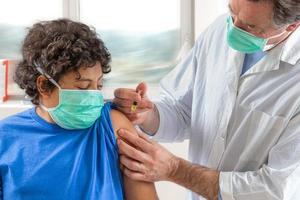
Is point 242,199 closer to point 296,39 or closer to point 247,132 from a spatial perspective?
point 247,132

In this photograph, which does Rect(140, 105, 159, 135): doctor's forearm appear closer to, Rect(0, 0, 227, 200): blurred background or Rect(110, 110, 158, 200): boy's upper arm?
Rect(110, 110, 158, 200): boy's upper arm

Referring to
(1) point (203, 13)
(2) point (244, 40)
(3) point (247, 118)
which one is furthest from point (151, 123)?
(1) point (203, 13)

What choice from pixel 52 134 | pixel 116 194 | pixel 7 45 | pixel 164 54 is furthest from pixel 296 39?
pixel 7 45

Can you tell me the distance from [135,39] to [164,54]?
0.24 m

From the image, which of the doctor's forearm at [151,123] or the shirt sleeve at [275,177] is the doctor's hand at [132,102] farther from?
the shirt sleeve at [275,177]

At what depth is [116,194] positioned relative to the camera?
1.21 m

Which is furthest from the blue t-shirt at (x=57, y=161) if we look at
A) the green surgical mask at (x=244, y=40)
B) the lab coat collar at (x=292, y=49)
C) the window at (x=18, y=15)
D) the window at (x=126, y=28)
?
the window at (x=18, y=15)

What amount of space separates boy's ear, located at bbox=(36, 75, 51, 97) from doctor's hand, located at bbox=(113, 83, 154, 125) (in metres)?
0.25

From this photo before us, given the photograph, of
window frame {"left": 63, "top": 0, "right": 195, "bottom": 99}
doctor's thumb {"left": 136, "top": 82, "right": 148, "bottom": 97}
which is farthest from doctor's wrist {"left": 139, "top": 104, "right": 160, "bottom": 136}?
window frame {"left": 63, "top": 0, "right": 195, "bottom": 99}

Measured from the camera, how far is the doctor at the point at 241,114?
1129mm

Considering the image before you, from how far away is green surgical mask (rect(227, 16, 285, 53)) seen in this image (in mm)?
1145

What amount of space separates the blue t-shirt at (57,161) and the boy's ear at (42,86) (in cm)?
10

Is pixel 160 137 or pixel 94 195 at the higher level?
pixel 160 137

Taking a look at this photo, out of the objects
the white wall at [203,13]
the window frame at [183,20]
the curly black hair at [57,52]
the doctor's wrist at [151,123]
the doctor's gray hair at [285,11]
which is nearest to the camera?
the doctor's gray hair at [285,11]
